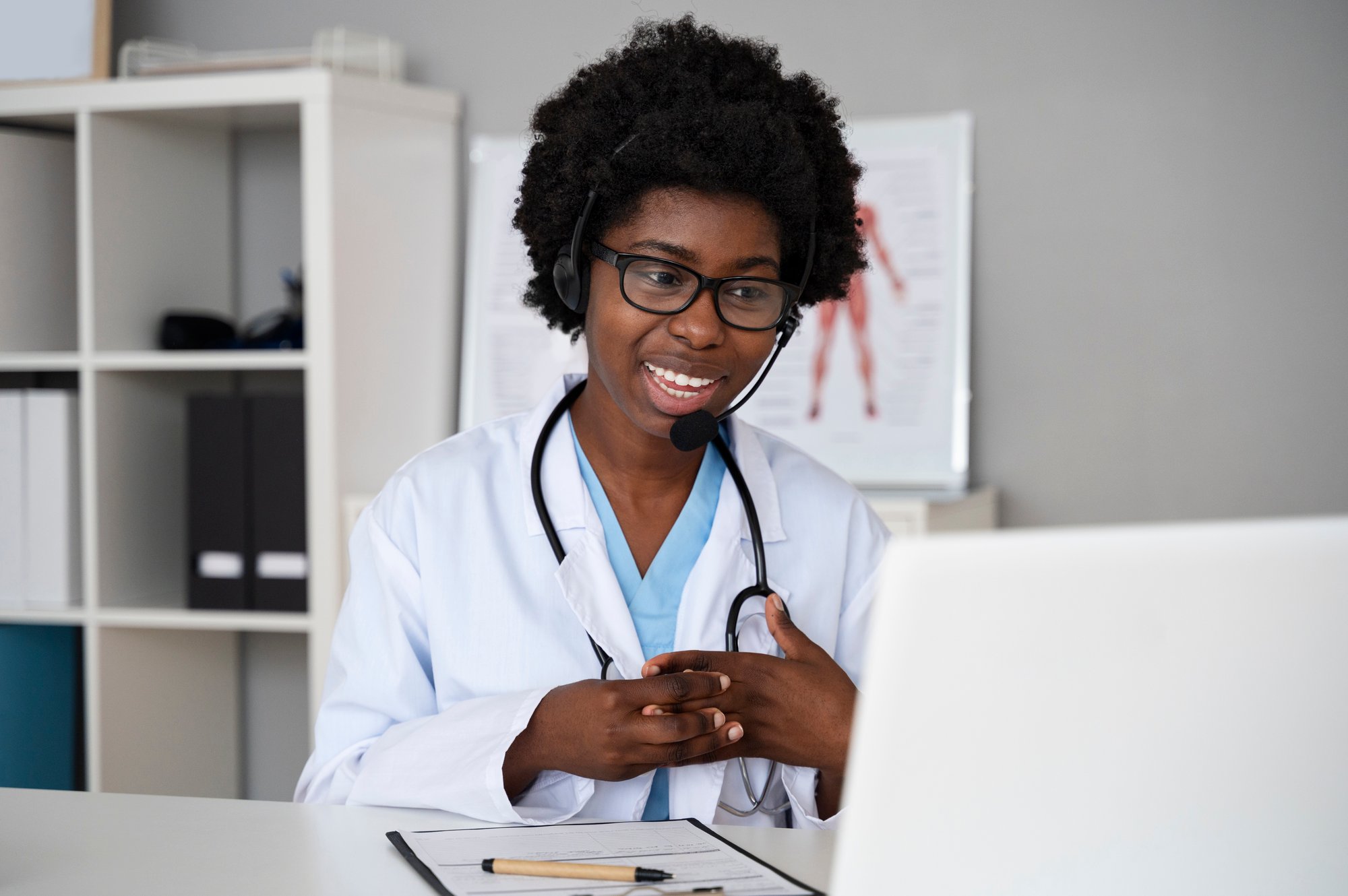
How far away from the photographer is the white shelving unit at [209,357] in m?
2.23

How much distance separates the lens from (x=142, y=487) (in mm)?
2434

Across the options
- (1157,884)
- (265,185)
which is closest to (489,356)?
(265,185)

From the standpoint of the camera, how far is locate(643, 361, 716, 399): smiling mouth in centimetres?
124

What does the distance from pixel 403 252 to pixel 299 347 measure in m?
0.27

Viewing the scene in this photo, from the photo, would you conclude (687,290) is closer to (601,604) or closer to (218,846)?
(601,604)

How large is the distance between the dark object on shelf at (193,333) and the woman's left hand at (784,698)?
1678 mm

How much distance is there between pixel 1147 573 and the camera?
50 cm

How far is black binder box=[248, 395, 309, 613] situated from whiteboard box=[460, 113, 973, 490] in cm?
49

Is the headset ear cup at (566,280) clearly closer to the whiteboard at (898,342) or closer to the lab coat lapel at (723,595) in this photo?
the lab coat lapel at (723,595)

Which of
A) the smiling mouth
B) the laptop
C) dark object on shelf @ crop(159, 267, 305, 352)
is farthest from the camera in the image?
dark object on shelf @ crop(159, 267, 305, 352)

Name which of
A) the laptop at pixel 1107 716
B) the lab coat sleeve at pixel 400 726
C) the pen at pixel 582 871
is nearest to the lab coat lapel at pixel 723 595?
the lab coat sleeve at pixel 400 726

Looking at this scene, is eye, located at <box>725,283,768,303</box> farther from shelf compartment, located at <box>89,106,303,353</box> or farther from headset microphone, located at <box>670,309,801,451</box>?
shelf compartment, located at <box>89,106,303,353</box>

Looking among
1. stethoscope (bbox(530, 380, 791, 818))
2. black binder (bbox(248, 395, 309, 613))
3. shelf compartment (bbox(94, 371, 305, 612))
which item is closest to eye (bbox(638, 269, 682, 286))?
stethoscope (bbox(530, 380, 791, 818))

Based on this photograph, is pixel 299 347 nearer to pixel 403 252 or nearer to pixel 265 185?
pixel 403 252
